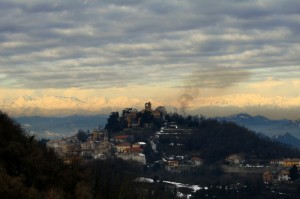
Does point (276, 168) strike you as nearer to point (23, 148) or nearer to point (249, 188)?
point (249, 188)

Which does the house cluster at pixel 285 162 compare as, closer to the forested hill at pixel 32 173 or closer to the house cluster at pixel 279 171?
the house cluster at pixel 279 171

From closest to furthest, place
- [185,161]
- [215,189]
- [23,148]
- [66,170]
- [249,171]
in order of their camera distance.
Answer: [23,148] → [66,170] → [215,189] → [249,171] → [185,161]

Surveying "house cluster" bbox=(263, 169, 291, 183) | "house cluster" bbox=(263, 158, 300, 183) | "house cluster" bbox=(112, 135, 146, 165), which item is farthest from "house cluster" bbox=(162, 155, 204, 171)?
"house cluster" bbox=(263, 169, 291, 183)

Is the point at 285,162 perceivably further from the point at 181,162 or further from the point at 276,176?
the point at 276,176

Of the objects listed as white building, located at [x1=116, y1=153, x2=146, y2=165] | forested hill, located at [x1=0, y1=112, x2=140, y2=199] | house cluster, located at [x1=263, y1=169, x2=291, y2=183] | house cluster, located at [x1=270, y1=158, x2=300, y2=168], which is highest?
forested hill, located at [x1=0, y1=112, x2=140, y2=199]

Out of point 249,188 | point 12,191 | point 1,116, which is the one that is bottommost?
point 249,188

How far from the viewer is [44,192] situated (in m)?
37.4

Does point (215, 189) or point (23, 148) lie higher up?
point (23, 148)

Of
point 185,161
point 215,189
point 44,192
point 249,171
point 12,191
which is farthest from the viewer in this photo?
point 185,161

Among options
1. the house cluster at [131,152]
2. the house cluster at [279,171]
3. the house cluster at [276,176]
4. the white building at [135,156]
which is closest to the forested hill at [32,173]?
the house cluster at [276,176]

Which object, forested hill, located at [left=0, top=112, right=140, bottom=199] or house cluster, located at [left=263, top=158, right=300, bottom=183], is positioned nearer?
forested hill, located at [left=0, top=112, right=140, bottom=199]

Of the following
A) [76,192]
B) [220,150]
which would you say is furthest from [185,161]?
[76,192]

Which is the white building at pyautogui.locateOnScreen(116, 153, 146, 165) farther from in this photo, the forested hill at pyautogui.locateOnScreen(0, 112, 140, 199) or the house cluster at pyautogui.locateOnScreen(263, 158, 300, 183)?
the forested hill at pyautogui.locateOnScreen(0, 112, 140, 199)

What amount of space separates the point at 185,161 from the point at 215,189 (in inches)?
2455
